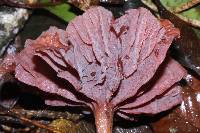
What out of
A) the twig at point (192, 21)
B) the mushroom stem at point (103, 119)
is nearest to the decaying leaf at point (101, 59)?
the mushroom stem at point (103, 119)

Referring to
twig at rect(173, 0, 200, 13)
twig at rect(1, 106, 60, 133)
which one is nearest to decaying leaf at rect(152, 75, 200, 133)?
twig at rect(173, 0, 200, 13)

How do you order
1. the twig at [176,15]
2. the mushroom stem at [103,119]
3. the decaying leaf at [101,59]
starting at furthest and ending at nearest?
the twig at [176,15] → the mushroom stem at [103,119] → the decaying leaf at [101,59]

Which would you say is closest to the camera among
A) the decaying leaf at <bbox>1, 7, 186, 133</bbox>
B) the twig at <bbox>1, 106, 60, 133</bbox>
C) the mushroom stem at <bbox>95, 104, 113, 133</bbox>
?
the decaying leaf at <bbox>1, 7, 186, 133</bbox>

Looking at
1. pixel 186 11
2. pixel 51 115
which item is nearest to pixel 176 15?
pixel 186 11

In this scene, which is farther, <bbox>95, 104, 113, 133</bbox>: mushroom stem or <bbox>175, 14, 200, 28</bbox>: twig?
<bbox>175, 14, 200, 28</bbox>: twig

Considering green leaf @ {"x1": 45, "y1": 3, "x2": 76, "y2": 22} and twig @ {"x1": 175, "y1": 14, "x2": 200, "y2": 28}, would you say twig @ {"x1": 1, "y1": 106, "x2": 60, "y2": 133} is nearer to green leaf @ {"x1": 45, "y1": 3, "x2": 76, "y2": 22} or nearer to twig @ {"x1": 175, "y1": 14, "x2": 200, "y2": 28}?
green leaf @ {"x1": 45, "y1": 3, "x2": 76, "y2": 22}

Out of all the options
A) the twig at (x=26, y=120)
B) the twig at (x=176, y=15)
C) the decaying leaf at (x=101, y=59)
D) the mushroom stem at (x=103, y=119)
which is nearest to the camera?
the decaying leaf at (x=101, y=59)

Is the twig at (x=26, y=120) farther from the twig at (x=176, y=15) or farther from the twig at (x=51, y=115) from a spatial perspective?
the twig at (x=176, y=15)

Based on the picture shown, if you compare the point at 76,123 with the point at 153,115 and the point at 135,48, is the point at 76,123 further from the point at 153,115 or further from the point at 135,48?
the point at 135,48
